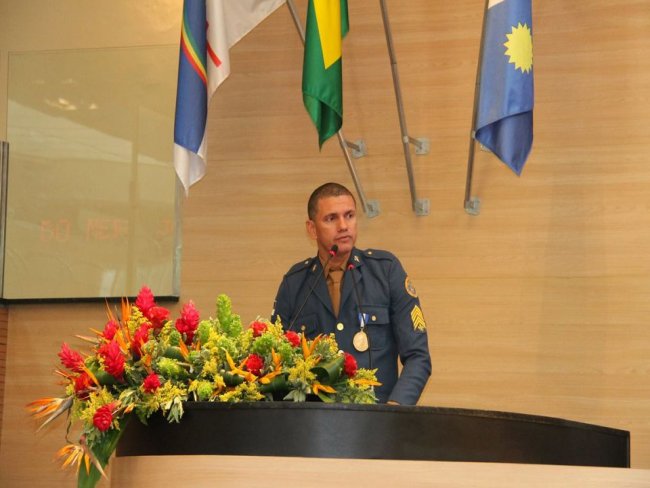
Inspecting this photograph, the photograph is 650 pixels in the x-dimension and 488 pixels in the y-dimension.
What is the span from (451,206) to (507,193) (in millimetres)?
272

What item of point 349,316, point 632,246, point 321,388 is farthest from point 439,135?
point 321,388

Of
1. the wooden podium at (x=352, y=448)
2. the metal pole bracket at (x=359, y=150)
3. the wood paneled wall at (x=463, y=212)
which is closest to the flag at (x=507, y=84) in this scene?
the wood paneled wall at (x=463, y=212)

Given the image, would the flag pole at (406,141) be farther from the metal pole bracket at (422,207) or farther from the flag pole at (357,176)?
the flag pole at (357,176)

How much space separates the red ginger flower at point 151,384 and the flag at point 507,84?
216 centimetres

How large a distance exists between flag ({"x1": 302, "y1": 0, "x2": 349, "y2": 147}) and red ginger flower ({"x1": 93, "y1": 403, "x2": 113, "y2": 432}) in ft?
6.98

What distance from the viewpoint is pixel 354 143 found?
18.1 feet

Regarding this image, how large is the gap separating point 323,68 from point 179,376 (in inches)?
86.1

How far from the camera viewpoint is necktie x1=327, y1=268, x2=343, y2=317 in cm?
389

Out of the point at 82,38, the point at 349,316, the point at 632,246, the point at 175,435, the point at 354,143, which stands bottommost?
the point at 175,435

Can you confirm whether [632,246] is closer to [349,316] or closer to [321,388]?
[349,316]

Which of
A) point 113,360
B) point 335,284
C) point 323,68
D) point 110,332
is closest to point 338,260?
point 335,284

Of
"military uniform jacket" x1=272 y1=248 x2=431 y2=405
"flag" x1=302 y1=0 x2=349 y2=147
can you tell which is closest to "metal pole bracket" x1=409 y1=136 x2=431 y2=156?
"flag" x1=302 y1=0 x2=349 y2=147

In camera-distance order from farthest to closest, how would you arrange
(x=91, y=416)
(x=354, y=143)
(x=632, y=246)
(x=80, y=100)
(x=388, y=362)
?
(x=80, y=100) → (x=354, y=143) → (x=632, y=246) → (x=388, y=362) → (x=91, y=416)

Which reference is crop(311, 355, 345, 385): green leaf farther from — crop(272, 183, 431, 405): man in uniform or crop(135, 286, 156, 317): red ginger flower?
crop(272, 183, 431, 405): man in uniform
